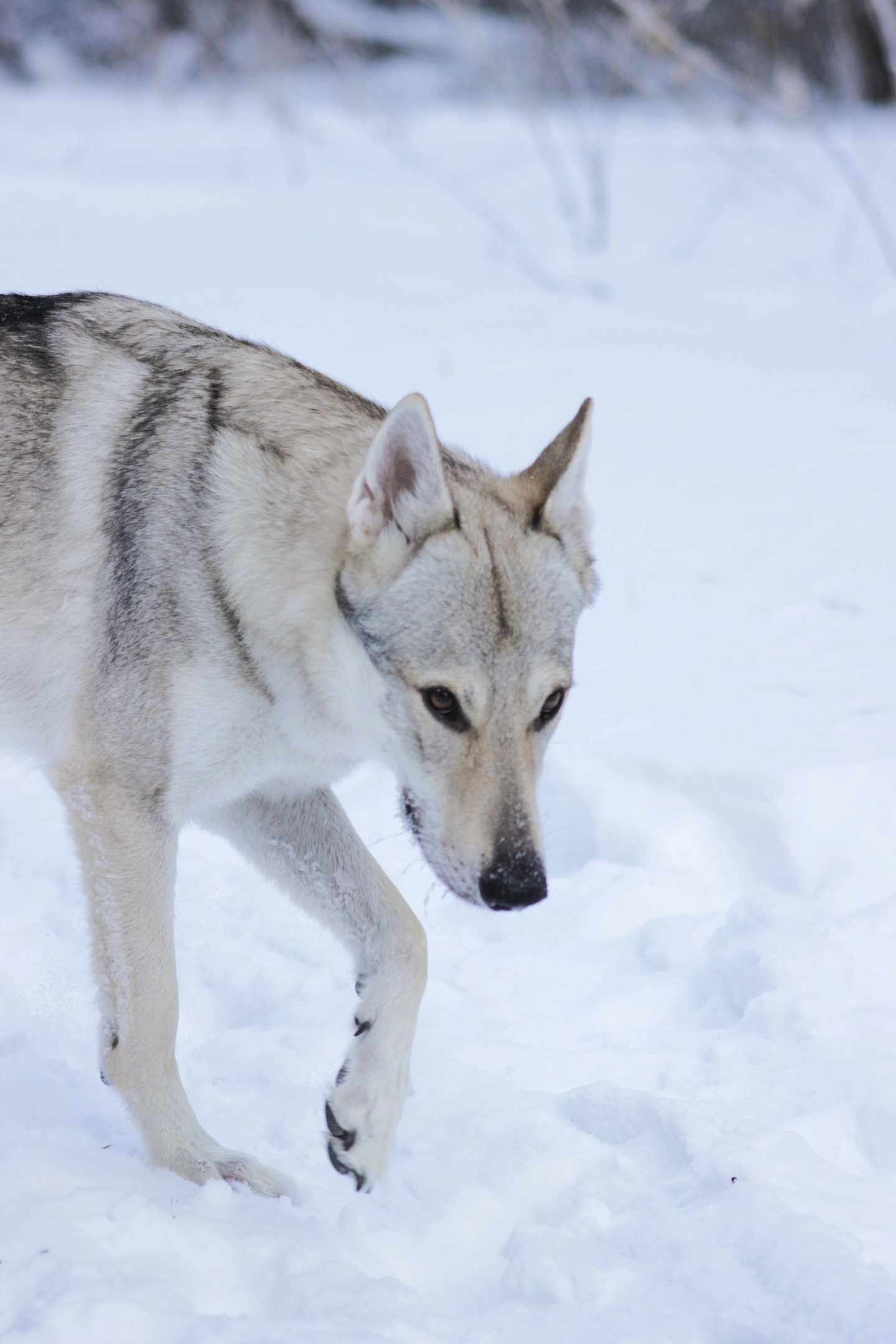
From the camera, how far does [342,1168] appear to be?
2.51 meters

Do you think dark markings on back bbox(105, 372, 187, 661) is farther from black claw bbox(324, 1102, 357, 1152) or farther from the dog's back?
black claw bbox(324, 1102, 357, 1152)

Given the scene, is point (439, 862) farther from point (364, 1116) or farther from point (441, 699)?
point (364, 1116)

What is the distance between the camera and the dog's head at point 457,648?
7.77 feet

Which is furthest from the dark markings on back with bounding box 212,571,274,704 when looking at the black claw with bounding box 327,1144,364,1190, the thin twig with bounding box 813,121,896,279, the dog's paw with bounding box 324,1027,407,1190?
the thin twig with bounding box 813,121,896,279

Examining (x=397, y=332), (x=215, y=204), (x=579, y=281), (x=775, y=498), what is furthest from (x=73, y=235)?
(x=775, y=498)

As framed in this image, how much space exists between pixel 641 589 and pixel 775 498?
1.13m

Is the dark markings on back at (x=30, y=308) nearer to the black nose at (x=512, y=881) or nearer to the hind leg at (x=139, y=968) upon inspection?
the hind leg at (x=139, y=968)

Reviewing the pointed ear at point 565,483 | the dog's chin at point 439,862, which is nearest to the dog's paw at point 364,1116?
the dog's chin at point 439,862

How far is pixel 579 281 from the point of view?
29.8ft

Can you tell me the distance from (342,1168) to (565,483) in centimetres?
147

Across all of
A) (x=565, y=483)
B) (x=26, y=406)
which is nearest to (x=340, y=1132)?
(x=565, y=483)

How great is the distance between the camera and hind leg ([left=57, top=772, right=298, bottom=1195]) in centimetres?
254

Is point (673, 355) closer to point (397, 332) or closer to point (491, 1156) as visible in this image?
point (397, 332)

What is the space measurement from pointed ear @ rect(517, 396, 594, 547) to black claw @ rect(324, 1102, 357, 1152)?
1.30 meters
